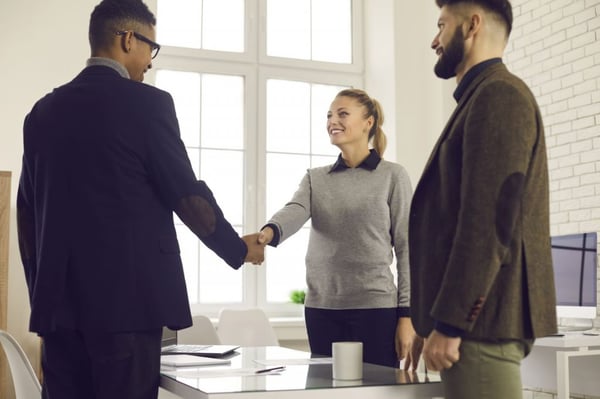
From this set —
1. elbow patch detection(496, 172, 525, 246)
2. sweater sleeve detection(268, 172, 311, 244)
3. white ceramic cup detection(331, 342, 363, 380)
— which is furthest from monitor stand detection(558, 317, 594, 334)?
elbow patch detection(496, 172, 525, 246)

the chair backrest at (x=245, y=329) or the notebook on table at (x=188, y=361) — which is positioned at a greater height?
the notebook on table at (x=188, y=361)

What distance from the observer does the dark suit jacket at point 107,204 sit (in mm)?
1703

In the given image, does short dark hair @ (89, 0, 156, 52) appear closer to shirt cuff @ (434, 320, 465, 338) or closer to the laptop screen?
shirt cuff @ (434, 320, 465, 338)

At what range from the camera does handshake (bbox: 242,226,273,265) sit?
98.3 inches

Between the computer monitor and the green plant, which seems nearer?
the computer monitor

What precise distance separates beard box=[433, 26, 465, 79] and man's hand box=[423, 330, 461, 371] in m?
0.60

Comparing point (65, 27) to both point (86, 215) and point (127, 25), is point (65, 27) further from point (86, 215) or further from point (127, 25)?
point (86, 215)

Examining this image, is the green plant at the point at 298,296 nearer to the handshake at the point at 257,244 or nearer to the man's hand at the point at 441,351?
the handshake at the point at 257,244

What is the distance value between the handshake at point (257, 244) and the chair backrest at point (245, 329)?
1380mm

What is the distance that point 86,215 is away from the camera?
172 cm

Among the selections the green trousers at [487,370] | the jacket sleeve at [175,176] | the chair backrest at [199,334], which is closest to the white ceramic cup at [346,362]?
the green trousers at [487,370]

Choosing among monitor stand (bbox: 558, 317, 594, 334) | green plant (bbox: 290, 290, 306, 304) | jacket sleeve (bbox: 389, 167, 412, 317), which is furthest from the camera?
green plant (bbox: 290, 290, 306, 304)

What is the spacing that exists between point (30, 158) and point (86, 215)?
26cm

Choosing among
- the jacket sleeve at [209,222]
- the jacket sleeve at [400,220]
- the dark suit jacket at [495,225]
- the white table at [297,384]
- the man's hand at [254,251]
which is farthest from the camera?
the jacket sleeve at [400,220]
